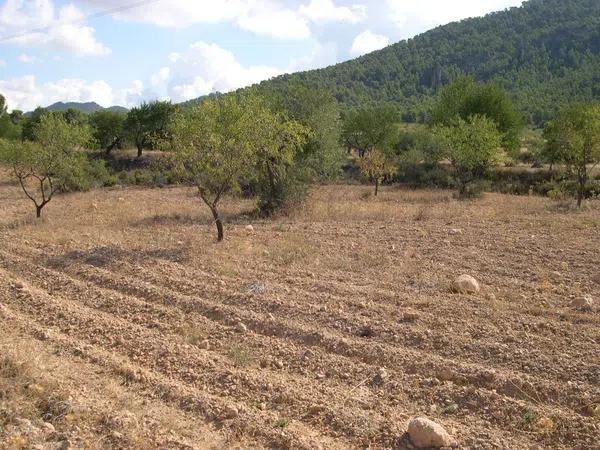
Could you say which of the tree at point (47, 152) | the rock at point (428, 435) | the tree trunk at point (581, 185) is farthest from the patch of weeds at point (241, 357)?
the tree trunk at point (581, 185)

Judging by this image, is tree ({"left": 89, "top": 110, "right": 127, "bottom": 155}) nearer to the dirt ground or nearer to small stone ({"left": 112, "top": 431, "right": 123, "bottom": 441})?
the dirt ground

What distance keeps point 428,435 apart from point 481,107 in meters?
36.9

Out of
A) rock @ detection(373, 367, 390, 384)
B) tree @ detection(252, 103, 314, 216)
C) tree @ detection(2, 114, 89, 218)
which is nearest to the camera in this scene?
rock @ detection(373, 367, 390, 384)

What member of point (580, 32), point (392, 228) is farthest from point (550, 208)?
point (580, 32)

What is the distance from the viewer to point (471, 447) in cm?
495

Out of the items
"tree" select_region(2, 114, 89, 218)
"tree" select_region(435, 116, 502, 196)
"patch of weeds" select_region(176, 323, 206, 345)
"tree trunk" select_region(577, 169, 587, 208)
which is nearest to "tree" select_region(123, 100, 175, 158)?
"tree" select_region(2, 114, 89, 218)

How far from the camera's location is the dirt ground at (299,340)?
17.5 ft

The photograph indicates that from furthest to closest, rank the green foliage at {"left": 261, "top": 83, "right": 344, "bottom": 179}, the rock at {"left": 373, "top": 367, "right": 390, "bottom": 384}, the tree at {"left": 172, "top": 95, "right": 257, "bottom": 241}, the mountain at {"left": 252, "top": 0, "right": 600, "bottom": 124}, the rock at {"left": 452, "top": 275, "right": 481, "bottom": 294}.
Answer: the mountain at {"left": 252, "top": 0, "right": 600, "bottom": 124} → the green foliage at {"left": 261, "top": 83, "right": 344, "bottom": 179} → the tree at {"left": 172, "top": 95, "right": 257, "bottom": 241} → the rock at {"left": 452, "top": 275, "right": 481, "bottom": 294} → the rock at {"left": 373, "top": 367, "right": 390, "bottom": 384}

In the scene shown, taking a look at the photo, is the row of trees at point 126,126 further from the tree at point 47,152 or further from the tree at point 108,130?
the tree at point 47,152

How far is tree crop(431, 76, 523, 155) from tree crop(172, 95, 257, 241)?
2501cm

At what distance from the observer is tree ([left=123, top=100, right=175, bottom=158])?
41031 millimetres

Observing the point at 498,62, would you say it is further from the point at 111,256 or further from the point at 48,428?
the point at 48,428

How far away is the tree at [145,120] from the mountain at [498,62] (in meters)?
32.9

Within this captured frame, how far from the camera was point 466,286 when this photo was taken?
9.11 meters
